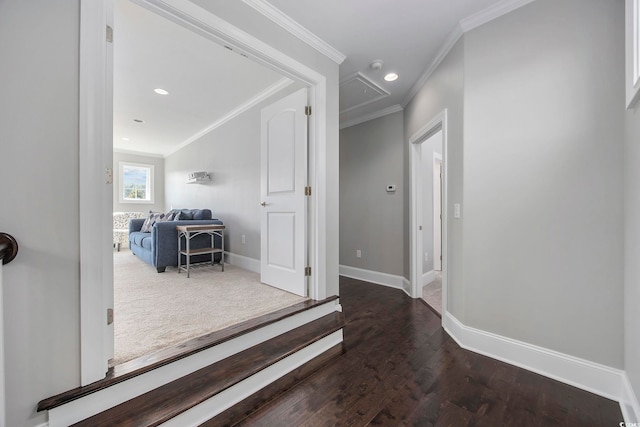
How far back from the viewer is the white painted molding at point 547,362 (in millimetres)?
1515

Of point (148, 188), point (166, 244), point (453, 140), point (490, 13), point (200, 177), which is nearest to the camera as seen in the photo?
point (490, 13)

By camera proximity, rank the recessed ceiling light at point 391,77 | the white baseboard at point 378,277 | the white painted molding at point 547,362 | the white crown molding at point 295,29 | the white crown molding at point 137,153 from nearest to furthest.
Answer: the white painted molding at point 547,362 → the white crown molding at point 295,29 → the recessed ceiling light at point 391,77 → the white baseboard at point 378,277 → the white crown molding at point 137,153

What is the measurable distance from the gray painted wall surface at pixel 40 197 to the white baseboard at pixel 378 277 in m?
3.21

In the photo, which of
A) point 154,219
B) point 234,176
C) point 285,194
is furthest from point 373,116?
point 154,219

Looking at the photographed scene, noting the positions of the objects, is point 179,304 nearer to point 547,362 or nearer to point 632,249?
point 547,362

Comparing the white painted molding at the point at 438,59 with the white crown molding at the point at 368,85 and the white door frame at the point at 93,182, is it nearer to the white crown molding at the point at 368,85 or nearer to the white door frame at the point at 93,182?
the white crown molding at the point at 368,85

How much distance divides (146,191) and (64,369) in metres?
7.06

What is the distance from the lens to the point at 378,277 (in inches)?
147

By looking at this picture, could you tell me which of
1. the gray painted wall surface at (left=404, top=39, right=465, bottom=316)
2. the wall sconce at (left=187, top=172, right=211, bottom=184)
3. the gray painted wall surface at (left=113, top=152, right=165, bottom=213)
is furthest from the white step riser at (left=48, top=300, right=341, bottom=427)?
the gray painted wall surface at (left=113, top=152, right=165, bottom=213)

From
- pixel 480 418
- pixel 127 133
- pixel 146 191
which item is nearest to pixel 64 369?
pixel 480 418

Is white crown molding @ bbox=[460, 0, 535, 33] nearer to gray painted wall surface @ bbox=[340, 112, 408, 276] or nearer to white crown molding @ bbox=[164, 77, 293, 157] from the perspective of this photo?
gray painted wall surface @ bbox=[340, 112, 408, 276]

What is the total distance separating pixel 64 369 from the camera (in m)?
1.09

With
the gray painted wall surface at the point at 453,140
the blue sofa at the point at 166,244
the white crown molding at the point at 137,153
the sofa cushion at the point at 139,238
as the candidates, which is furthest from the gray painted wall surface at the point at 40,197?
the white crown molding at the point at 137,153

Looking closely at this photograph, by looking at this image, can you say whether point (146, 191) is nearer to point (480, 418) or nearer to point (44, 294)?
point (44, 294)
